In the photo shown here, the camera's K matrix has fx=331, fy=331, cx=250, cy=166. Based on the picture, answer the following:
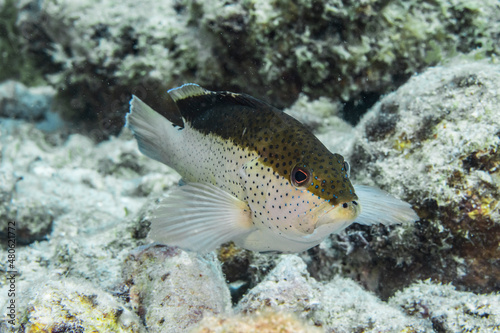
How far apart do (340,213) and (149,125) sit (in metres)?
1.80

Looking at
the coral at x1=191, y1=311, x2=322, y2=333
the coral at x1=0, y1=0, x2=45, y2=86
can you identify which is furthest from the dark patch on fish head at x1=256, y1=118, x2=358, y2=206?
the coral at x1=0, y1=0, x2=45, y2=86

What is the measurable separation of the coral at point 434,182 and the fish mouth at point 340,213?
1.59 m

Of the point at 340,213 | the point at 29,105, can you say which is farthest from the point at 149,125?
the point at 29,105

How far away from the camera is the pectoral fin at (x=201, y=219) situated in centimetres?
228

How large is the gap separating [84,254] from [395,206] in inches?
126

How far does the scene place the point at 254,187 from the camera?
2340mm

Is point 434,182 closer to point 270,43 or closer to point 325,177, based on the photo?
point 325,177

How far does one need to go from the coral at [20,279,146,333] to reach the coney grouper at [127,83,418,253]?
1.99 feet

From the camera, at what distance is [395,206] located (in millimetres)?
2609

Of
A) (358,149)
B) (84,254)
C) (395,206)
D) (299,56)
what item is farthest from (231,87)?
(395,206)

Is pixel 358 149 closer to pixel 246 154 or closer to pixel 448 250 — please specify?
pixel 448 250

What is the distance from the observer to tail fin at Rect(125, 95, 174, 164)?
2873 mm

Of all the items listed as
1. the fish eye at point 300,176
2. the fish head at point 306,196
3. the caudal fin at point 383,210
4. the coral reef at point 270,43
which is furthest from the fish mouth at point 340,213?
the coral reef at point 270,43

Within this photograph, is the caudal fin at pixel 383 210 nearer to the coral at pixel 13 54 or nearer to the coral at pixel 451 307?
the coral at pixel 451 307
